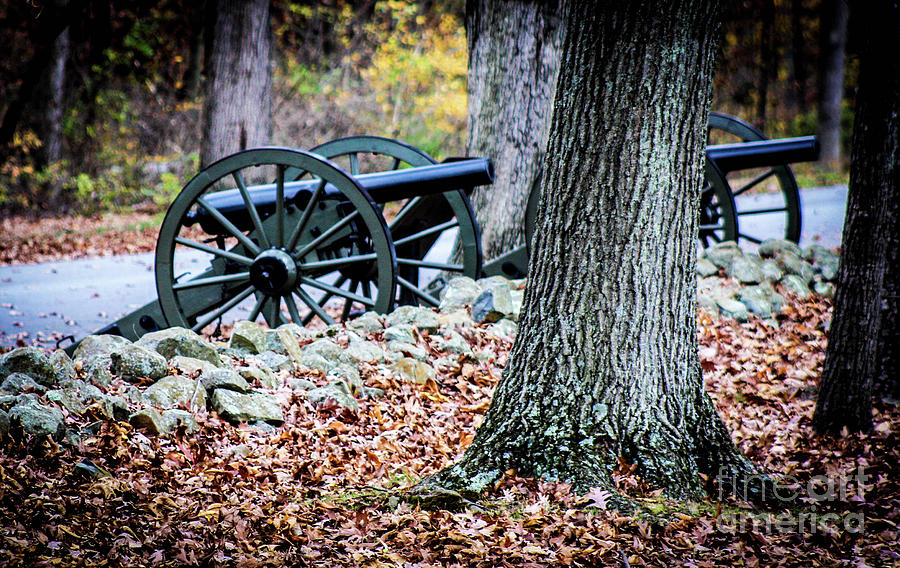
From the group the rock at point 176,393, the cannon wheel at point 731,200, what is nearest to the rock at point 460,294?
the cannon wheel at point 731,200

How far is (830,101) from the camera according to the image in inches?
877

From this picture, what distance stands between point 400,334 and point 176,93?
50.8ft

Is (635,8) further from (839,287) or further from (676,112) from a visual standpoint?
(839,287)

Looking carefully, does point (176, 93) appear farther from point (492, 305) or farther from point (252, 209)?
point (492, 305)

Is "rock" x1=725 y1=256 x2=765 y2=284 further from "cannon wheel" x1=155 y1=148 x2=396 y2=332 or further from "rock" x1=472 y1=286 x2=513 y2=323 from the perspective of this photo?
"cannon wheel" x1=155 y1=148 x2=396 y2=332

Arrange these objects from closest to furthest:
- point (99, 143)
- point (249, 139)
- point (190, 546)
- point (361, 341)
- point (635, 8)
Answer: point (190, 546)
point (635, 8)
point (361, 341)
point (249, 139)
point (99, 143)

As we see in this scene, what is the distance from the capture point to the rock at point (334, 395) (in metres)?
4.56

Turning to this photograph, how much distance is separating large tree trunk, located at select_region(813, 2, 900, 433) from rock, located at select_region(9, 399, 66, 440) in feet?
13.6

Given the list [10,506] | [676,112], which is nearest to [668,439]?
[676,112]

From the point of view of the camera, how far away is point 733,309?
7156mm

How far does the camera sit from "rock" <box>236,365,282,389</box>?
468cm

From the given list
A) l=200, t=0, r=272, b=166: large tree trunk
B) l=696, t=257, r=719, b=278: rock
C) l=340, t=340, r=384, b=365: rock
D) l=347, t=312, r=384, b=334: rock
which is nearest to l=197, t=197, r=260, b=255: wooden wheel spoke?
l=347, t=312, r=384, b=334: rock

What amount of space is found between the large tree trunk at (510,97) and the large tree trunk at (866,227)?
3483 millimetres

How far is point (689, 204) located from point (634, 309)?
0.52 metres
